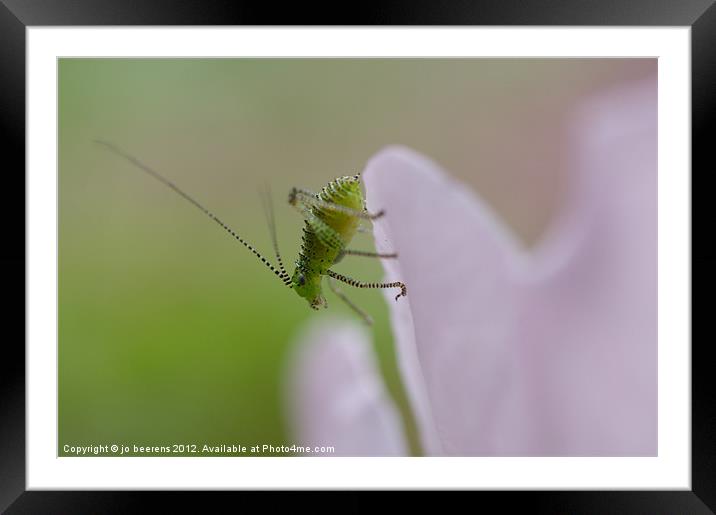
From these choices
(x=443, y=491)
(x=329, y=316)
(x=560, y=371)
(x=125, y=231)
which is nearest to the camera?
(x=560, y=371)

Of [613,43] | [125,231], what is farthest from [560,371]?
[125,231]

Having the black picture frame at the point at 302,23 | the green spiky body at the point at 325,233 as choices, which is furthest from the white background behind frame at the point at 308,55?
the green spiky body at the point at 325,233

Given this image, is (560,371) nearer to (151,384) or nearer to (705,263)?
(705,263)

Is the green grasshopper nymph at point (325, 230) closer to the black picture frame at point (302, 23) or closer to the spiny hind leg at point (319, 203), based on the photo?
the spiny hind leg at point (319, 203)

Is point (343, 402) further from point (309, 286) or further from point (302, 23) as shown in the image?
point (302, 23)

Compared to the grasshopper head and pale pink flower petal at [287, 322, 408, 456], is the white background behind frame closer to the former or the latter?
pale pink flower petal at [287, 322, 408, 456]

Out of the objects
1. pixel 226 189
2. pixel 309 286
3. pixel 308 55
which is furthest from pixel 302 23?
pixel 226 189
